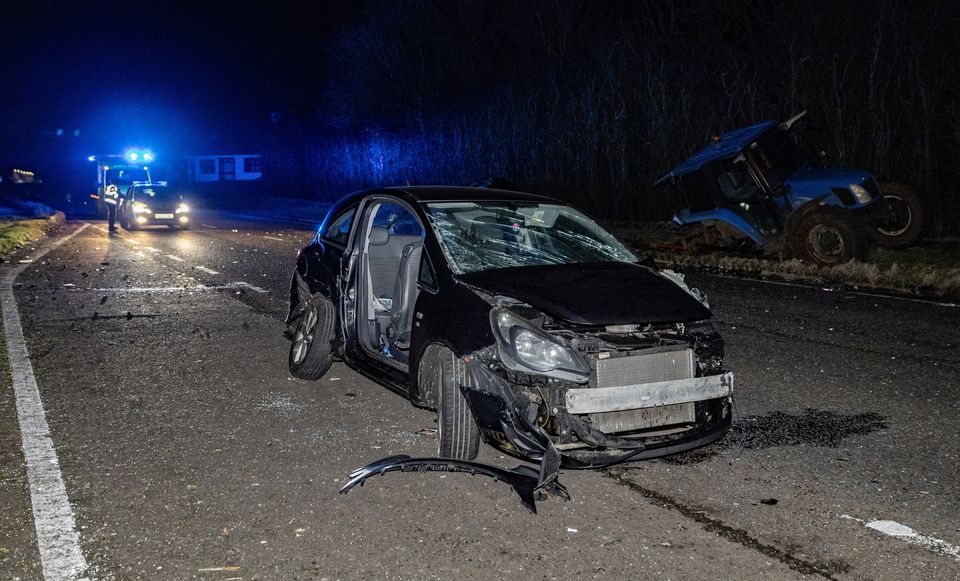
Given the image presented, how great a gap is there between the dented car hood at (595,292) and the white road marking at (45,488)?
2.37m

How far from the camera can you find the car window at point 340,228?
22.6ft

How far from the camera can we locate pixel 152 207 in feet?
92.3

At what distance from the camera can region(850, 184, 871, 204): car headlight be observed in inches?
523

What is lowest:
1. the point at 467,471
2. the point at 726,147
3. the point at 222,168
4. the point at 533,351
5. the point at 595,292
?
the point at 467,471

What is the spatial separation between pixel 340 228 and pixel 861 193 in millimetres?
9182

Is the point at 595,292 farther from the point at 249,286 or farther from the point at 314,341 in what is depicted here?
the point at 249,286

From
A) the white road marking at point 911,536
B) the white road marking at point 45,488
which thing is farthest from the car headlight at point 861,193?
the white road marking at point 45,488

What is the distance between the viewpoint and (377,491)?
462 centimetres

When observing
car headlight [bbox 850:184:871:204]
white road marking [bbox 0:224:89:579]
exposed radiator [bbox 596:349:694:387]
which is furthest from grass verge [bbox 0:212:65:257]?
exposed radiator [bbox 596:349:694:387]

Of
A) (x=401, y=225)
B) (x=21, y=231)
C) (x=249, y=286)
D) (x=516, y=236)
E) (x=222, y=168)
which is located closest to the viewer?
(x=516, y=236)

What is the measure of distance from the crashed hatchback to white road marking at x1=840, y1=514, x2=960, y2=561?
35.7 inches

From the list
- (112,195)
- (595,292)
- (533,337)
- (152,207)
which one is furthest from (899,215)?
(112,195)

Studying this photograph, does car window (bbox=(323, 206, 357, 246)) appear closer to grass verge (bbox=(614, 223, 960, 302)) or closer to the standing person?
grass verge (bbox=(614, 223, 960, 302))

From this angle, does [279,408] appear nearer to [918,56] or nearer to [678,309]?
[678,309]
